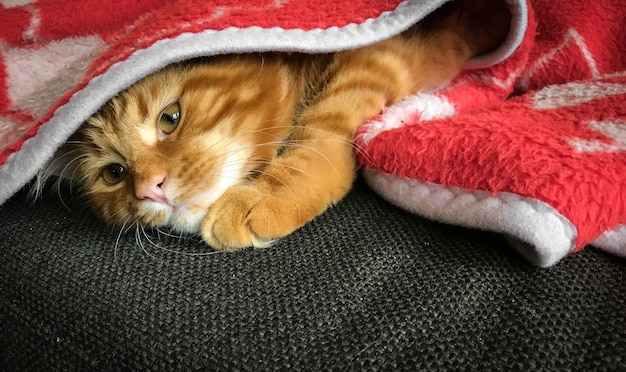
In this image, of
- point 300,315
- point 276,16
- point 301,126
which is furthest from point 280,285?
point 276,16

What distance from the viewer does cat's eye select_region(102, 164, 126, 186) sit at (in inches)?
36.9

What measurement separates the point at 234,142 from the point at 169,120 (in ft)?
0.40

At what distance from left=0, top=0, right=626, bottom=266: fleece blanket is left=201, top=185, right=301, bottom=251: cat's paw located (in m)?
0.18

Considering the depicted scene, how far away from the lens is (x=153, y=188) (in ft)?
2.72

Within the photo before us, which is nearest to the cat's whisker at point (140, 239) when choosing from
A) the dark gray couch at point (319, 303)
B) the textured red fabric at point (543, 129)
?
the dark gray couch at point (319, 303)

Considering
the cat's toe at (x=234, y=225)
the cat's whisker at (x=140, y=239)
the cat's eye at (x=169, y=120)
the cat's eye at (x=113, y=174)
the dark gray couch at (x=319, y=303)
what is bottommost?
the dark gray couch at (x=319, y=303)

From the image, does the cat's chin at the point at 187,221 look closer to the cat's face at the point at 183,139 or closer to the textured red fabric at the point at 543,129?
the cat's face at the point at 183,139

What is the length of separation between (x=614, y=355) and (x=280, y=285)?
41cm

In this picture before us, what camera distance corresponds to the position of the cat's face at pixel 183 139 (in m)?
0.84

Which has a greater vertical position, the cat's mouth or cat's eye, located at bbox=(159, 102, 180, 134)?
cat's eye, located at bbox=(159, 102, 180, 134)

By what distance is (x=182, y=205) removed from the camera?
2.78ft

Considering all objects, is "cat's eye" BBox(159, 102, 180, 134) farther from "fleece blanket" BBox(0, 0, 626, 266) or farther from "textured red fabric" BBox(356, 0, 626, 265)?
"textured red fabric" BBox(356, 0, 626, 265)

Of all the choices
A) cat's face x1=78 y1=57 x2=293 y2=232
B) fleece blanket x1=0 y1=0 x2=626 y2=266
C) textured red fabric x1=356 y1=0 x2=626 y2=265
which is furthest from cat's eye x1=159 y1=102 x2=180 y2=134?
textured red fabric x1=356 y1=0 x2=626 y2=265

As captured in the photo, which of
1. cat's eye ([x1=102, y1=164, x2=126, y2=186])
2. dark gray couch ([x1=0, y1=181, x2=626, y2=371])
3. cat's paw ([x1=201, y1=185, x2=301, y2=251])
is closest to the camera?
dark gray couch ([x1=0, y1=181, x2=626, y2=371])
